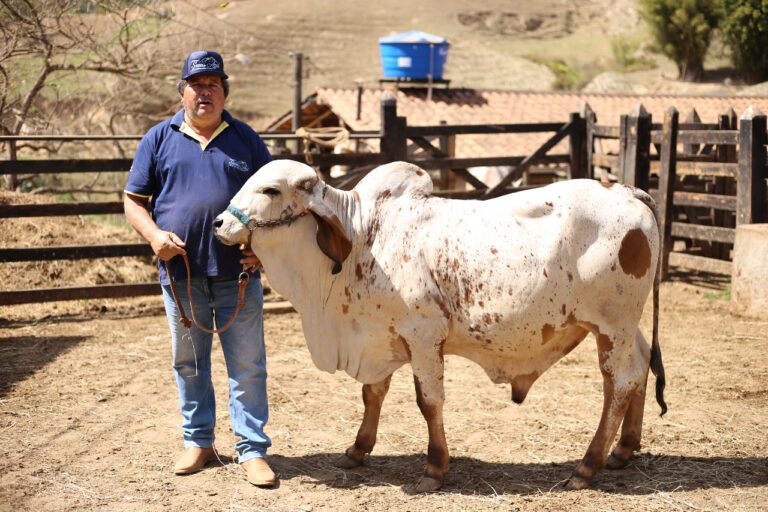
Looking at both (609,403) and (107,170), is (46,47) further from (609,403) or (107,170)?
(609,403)

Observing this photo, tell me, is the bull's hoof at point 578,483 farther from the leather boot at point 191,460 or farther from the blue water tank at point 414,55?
the blue water tank at point 414,55

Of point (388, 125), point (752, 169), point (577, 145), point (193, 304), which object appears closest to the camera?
point (193, 304)

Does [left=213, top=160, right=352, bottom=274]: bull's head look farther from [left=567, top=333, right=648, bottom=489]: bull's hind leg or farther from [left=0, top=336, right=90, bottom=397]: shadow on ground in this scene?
[left=0, top=336, right=90, bottom=397]: shadow on ground

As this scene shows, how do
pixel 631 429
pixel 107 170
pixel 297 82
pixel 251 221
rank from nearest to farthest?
pixel 251 221
pixel 631 429
pixel 107 170
pixel 297 82

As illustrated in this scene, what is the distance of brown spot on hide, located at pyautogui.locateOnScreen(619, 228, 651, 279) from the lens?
147 inches

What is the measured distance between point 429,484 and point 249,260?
1362mm

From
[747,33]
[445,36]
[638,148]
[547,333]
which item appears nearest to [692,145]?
[638,148]

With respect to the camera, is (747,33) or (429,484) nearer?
(429,484)

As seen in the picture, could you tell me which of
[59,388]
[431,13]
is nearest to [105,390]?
[59,388]

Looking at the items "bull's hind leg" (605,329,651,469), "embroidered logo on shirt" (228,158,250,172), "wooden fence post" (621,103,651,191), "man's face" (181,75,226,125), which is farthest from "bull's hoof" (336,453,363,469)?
"wooden fence post" (621,103,651,191)

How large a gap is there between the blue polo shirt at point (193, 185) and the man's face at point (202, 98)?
11 cm

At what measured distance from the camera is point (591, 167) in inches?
396

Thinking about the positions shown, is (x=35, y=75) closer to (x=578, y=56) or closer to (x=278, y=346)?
(x=278, y=346)

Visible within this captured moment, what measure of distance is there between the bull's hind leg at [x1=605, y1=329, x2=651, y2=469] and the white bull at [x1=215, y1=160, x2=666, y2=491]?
0.16m
